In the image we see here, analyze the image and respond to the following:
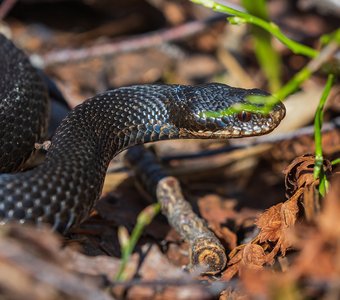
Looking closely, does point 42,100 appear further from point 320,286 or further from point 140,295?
point 320,286

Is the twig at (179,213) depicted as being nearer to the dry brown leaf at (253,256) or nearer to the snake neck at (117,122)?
the dry brown leaf at (253,256)

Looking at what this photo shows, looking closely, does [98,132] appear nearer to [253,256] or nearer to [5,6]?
[253,256]

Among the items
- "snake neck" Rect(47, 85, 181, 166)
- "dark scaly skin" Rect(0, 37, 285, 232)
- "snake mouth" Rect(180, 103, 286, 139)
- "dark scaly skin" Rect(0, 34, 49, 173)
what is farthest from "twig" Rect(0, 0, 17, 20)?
"snake mouth" Rect(180, 103, 286, 139)

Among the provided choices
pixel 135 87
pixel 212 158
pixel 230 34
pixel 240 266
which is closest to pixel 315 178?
pixel 240 266

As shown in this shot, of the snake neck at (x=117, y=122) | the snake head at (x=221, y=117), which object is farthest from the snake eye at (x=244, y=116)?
the snake neck at (x=117, y=122)

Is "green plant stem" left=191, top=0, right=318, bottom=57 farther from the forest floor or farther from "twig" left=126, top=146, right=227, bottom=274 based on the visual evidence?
"twig" left=126, top=146, right=227, bottom=274

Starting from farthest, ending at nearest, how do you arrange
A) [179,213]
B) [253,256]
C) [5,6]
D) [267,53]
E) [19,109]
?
[5,6], [267,53], [19,109], [179,213], [253,256]

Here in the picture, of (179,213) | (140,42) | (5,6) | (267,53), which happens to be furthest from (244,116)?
(5,6)
